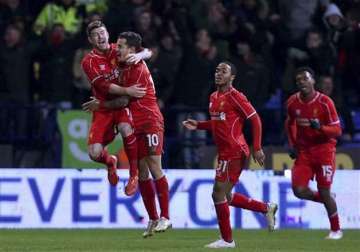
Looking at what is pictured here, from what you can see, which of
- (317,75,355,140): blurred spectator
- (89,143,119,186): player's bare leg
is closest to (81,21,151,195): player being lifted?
(89,143,119,186): player's bare leg

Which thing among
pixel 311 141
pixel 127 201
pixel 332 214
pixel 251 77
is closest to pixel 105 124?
pixel 311 141

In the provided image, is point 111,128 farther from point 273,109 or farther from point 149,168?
point 273,109

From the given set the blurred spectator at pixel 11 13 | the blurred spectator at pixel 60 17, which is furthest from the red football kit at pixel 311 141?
the blurred spectator at pixel 11 13

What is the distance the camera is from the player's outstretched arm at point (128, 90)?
15.9m

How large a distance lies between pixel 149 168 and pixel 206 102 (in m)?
5.44

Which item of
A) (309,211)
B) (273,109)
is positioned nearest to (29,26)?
(273,109)

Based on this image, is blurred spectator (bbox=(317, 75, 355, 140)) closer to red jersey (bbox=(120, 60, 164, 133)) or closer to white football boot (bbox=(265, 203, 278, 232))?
white football boot (bbox=(265, 203, 278, 232))

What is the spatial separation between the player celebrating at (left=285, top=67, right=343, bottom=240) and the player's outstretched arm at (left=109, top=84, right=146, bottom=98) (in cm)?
262

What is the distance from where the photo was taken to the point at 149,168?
645 inches

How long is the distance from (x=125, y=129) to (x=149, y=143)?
34 cm

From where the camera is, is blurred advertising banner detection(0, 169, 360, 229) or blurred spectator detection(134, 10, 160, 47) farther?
blurred spectator detection(134, 10, 160, 47)

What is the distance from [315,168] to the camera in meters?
18.2

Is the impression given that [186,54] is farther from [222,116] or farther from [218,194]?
[218,194]

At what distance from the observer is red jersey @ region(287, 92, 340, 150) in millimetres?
17719
